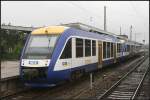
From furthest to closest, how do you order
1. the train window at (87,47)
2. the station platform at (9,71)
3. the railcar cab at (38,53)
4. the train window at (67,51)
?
the train window at (87,47) < the station platform at (9,71) < the train window at (67,51) < the railcar cab at (38,53)

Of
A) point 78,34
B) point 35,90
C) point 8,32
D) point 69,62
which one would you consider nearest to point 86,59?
point 78,34

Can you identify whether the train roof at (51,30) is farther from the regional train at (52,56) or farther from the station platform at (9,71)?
the station platform at (9,71)

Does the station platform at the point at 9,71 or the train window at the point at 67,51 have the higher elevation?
the train window at the point at 67,51

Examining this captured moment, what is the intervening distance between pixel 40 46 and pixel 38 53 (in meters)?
0.45

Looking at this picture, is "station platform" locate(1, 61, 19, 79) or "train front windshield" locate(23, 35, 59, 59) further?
"station platform" locate(1, 61, 19, 79)

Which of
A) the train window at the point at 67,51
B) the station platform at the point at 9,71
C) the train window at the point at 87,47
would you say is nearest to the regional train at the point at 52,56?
the train window at the point at 67,51

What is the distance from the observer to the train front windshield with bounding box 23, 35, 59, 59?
587 inches

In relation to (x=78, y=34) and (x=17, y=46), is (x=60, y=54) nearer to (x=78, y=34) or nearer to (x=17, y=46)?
(x=78, y=34)

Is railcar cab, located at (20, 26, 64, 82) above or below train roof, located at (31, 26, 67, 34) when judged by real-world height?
below

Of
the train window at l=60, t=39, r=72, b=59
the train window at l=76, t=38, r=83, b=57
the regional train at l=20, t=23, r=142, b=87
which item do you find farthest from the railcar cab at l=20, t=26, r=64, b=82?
the train window at l=76, t=38, r=83, b=57

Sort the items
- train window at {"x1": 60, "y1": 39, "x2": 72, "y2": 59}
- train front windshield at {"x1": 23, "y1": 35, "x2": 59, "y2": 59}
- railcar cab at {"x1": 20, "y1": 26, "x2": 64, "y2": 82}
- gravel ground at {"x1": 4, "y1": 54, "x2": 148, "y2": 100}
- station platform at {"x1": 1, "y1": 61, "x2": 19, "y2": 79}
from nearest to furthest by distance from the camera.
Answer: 1. gravel ground at {"x1": 4, "y1": 54, "x2": 148, "y2": 100}
2. railcar cab at {"x1": 20, "y1": 26, "x2": 64, "y2": 82}
3. train front windshield at {"x1": 23, "y1": 35, "x2": 59, "y2": 59}
4. train window at {"x1": 60, "y1": 39, "x2": 72, "y2": 59}
5. station platform at {"x1": 1, "y1": 61, "x2": 19, "y2": 79}

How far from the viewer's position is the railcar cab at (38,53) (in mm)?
14406

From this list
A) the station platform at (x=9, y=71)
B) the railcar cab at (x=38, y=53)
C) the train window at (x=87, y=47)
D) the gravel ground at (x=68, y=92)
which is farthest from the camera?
the train window at (x=87, y=47)

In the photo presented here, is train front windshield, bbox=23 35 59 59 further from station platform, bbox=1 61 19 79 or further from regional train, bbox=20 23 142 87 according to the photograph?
station platform, bbox=1 61 19 79
